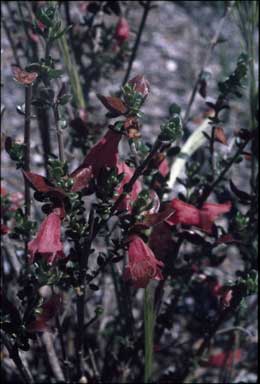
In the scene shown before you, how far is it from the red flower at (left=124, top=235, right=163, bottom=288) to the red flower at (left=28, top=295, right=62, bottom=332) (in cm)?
13

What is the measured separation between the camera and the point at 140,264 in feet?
2.89

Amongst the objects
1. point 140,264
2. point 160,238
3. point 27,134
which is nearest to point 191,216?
point 160,238

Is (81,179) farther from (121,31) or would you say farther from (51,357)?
(121,31)

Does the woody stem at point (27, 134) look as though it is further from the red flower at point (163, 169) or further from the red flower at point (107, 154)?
the red flower at point (163, 169)

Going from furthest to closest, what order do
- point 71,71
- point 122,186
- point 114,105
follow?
point 71,71 → point 122,186 → point 114,105

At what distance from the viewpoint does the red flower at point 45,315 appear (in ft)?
3.04

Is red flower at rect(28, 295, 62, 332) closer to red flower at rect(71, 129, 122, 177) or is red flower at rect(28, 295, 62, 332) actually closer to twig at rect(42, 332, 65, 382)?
red flower at rect(71, 129, 122, 177)

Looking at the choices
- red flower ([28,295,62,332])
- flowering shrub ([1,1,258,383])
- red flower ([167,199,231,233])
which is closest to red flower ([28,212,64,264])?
flowering shrub ([1,1,258,383])

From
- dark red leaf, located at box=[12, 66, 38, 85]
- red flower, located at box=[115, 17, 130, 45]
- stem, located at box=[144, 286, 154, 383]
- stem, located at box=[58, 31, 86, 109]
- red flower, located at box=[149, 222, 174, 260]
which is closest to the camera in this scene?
dark red leaf, located at box=[12, 66, 38, 85]

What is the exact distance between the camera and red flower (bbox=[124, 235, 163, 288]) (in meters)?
0.88

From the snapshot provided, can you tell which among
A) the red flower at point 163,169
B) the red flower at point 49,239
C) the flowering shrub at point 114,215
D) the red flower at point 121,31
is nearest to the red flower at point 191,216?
the flowering shrub at point 114,215

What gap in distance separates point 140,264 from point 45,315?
0.17 m

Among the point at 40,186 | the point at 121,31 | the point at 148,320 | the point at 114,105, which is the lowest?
the point at 148,320

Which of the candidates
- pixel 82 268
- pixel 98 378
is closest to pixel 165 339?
pixel 98 378
